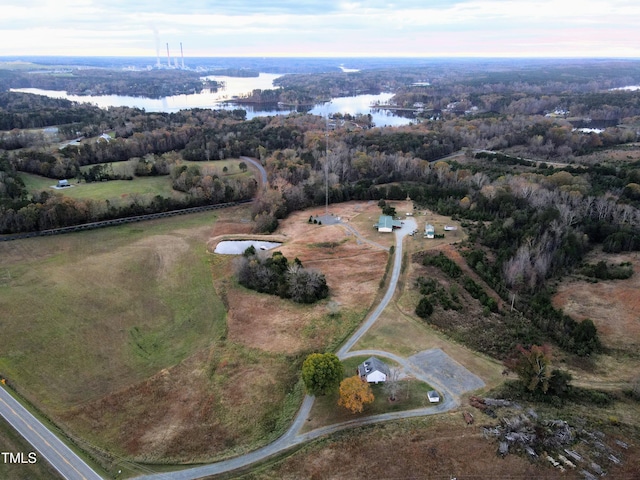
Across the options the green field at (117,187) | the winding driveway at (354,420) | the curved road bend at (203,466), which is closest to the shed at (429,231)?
the winding driveway at (354,420)

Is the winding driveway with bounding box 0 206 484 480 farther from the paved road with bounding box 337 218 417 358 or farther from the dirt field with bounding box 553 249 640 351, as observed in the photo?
the dirt field with bounding box 553 249 640 351

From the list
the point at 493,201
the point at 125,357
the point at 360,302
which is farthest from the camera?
the point at 493,201

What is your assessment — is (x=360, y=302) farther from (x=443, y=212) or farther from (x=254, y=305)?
(x=443, y=212)

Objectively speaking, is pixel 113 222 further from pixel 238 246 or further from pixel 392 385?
pixel 392 385

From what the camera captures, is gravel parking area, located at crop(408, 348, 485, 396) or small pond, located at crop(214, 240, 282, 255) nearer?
gravel parking area, located at crop(408, 348, 485, 396)

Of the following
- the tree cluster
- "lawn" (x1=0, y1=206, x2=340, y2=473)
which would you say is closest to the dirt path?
the tree cluster

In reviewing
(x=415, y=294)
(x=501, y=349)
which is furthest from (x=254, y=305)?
(x=501, y=349)

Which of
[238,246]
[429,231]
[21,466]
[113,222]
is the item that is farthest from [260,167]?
[21,466]
